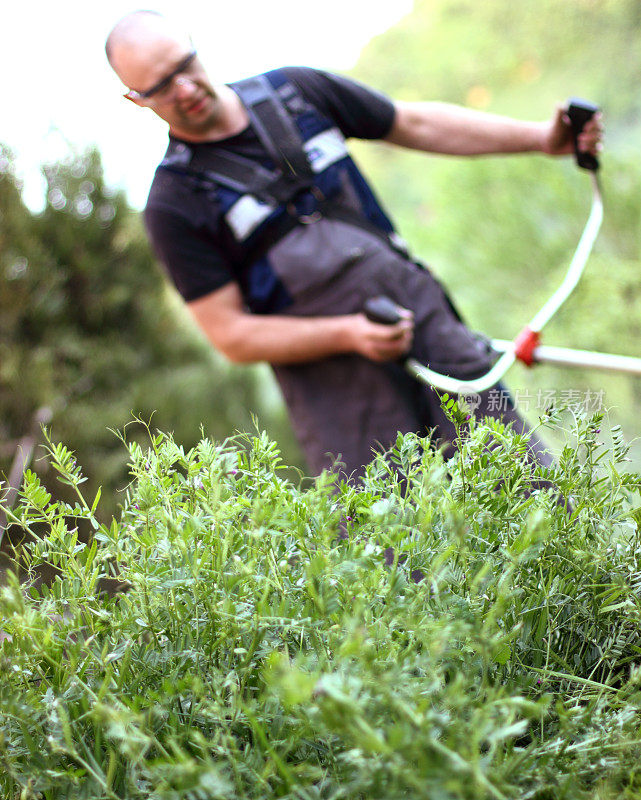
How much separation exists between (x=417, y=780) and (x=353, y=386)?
1.38m

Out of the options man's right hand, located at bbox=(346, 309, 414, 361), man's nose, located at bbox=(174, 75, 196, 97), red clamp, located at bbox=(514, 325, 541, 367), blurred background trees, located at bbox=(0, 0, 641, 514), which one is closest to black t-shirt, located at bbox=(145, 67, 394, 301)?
man's nose, located at bbox=(174, 75, 196, 97)

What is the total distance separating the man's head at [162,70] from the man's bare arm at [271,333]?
1.14 ft

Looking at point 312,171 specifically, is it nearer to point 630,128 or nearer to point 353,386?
point 353,386

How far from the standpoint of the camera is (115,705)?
0.51 m

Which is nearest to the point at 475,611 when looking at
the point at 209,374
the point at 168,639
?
the point at 168,639

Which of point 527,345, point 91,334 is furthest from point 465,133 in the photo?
point 91,334

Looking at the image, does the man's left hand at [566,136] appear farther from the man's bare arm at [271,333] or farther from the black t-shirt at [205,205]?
the man's bare arm at [271,333]

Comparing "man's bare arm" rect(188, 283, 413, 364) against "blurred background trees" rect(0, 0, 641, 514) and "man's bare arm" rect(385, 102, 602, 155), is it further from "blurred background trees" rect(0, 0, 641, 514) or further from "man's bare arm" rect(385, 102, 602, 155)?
"blurred background trees" rect(0, 0, 641, 514)

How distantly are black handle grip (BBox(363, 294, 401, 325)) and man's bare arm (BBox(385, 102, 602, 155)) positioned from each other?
1.86 ft

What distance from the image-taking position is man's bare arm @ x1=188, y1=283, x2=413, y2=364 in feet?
5.28

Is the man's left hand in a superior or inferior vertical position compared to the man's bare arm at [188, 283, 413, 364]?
superior

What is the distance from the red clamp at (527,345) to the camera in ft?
4.98

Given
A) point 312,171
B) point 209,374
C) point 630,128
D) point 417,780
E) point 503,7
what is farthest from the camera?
point 503,7

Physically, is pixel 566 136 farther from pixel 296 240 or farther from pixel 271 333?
pixel 271 333
